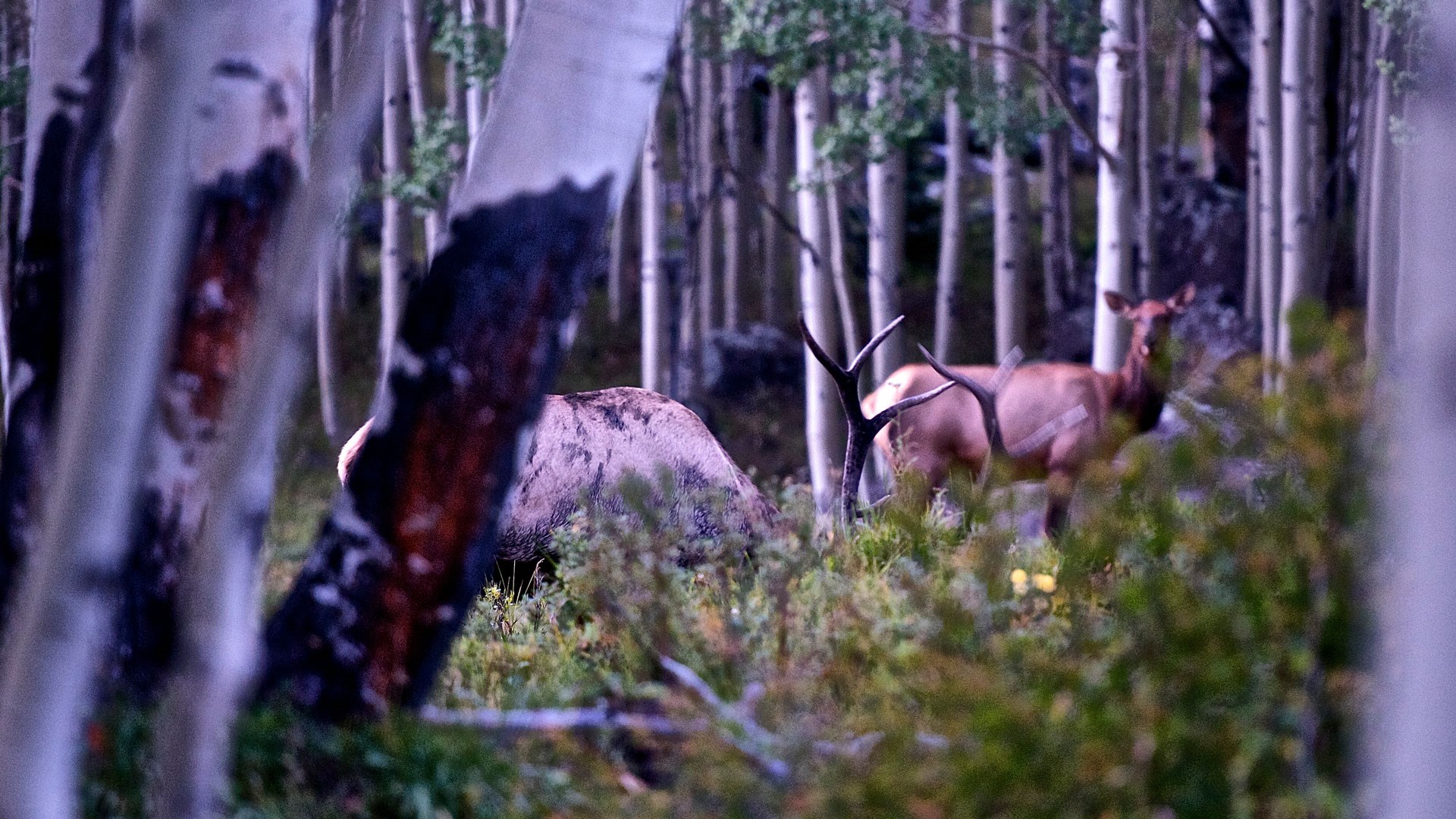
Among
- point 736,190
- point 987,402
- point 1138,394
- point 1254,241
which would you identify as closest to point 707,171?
point 736,190

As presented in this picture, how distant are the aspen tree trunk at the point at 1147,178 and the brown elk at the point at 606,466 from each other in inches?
454

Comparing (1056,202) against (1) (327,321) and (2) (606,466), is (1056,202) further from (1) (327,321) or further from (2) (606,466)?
(2) (606,466)

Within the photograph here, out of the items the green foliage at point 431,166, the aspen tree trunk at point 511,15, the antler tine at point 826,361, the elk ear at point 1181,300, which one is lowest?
the antler tine at point 826,361

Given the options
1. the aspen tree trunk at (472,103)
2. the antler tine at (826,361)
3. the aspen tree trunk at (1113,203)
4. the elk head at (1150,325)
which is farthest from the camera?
the aspen tree trunk at (472,103)

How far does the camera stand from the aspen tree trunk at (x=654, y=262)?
15195 millimetres

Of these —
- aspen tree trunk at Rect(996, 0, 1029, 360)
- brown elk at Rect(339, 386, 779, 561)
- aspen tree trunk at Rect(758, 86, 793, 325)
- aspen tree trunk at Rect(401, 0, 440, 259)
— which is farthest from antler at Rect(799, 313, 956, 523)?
aspen tree trunk at Rect(758, 86, 793, 325)

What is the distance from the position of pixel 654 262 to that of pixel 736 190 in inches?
226

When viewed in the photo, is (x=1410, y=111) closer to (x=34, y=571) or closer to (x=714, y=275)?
(x=714, y=275)

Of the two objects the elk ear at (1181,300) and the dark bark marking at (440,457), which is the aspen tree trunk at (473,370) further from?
the elk ear at (1181,300)

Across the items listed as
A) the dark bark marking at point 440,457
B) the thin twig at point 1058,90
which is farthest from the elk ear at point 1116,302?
the dark bark marking at point 440,457

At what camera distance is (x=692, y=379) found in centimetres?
1745

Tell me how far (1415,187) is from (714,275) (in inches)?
817

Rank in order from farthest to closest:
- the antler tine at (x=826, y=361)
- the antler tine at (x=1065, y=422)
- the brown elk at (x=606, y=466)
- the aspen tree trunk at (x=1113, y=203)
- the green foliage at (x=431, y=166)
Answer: the green foliage at (x=431, y=166)
the aspen tree trunk at (x=1113, y=203)
the antler tine at (x=1065, y=422)
the brown elk at (x=606, y=466)
the antler tine at (x=826, y=361)

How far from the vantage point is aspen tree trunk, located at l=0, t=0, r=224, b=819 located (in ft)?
8.84
